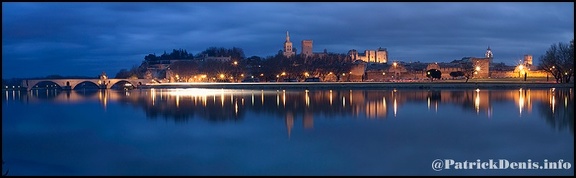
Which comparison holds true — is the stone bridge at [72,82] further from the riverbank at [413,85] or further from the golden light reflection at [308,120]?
the golden light reflection at [308,120]

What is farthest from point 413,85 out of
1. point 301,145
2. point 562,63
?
point 301,145

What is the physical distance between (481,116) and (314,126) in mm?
7377

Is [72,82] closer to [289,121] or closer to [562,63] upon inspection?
[562,63]

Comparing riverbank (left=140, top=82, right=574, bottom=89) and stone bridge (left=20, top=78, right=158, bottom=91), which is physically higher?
stone bridge (left=20, top=78, right=158, bottom=91)

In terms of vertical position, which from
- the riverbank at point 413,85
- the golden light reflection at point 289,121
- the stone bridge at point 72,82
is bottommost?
the golden light reflection at point 289,121

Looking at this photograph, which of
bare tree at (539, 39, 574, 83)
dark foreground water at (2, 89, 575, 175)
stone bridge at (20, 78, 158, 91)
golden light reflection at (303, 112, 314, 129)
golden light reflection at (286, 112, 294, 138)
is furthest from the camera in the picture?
stone bridge at (20, 78, 158, 91)

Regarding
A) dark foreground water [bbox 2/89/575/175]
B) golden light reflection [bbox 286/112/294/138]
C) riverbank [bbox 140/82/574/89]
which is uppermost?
riverbank [bbox 140/82/574/89]

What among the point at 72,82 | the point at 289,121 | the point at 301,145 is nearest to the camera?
the point at 301,145

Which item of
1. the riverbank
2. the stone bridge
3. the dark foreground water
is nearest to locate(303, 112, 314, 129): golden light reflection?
the dark foreground water

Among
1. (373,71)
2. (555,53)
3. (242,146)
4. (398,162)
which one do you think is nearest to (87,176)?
(242,146)

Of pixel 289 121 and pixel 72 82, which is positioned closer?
pixel 289 121

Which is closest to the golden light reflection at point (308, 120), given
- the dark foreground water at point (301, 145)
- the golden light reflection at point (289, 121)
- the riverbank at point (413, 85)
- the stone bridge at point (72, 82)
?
→ the dark foreground water at point (301, 145)

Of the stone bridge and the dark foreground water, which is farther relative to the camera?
the stone bridge

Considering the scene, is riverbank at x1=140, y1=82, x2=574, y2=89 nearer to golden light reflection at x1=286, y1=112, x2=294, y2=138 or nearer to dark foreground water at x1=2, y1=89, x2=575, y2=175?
dark foreground water at x1=2, y1=89, x2=575, y2=175
